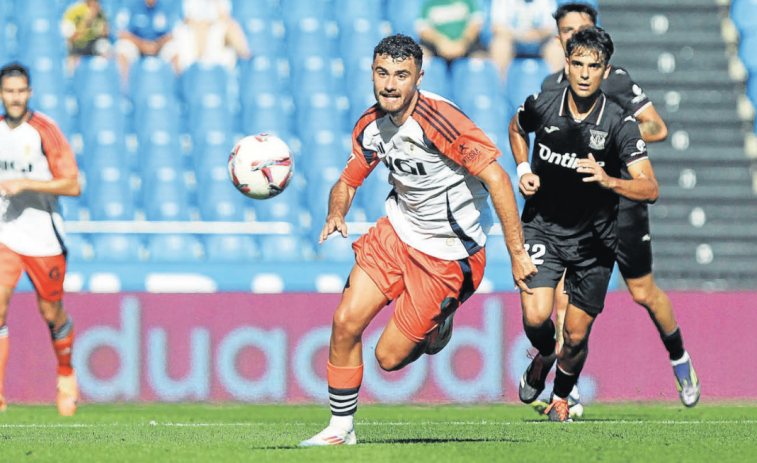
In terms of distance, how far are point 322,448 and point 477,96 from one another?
330 inches

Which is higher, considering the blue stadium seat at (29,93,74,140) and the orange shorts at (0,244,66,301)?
the blue stadium seat at (29,93,74,140)

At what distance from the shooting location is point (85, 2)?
1352 cm

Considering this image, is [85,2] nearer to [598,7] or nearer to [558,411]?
[598,7]

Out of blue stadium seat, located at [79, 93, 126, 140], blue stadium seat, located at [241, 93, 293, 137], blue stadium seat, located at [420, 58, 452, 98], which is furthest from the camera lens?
blue stadium seat, located at [420, 58, 452, 98]

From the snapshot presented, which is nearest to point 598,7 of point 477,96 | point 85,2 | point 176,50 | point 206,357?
point 477,96

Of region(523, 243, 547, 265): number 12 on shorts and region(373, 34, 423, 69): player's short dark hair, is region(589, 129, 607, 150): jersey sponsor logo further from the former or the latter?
region(373, 34, 423, 69): player's short dark hair

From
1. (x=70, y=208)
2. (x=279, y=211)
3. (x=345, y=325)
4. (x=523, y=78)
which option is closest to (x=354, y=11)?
(x=523, y=78)

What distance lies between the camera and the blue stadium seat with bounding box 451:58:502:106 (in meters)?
13.5

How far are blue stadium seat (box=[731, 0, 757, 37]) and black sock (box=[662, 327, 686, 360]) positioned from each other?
713 centimetres

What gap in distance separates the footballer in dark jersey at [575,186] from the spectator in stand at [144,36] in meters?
7.19

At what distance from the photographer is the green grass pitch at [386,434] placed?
5449 mm

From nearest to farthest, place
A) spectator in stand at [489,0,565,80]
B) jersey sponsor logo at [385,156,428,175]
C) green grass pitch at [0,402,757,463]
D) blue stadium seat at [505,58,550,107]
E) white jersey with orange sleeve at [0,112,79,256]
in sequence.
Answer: green grass pitch at [0,402,757,463], jersey sponsor logo at [385,156,428,175], white jersey with orange sleeve at [0,112,79,256], blue stadium seat at [505,58,550,107], spectator in stand at [489,0,565,80]

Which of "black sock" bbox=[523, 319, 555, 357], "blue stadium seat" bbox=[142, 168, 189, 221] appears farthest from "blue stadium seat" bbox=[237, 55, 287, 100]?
"black sock" bbox=[523, 319, 555, 357]

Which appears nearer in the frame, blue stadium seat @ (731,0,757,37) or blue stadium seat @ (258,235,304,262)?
blue stadium seat @ (258,235,304,262)
